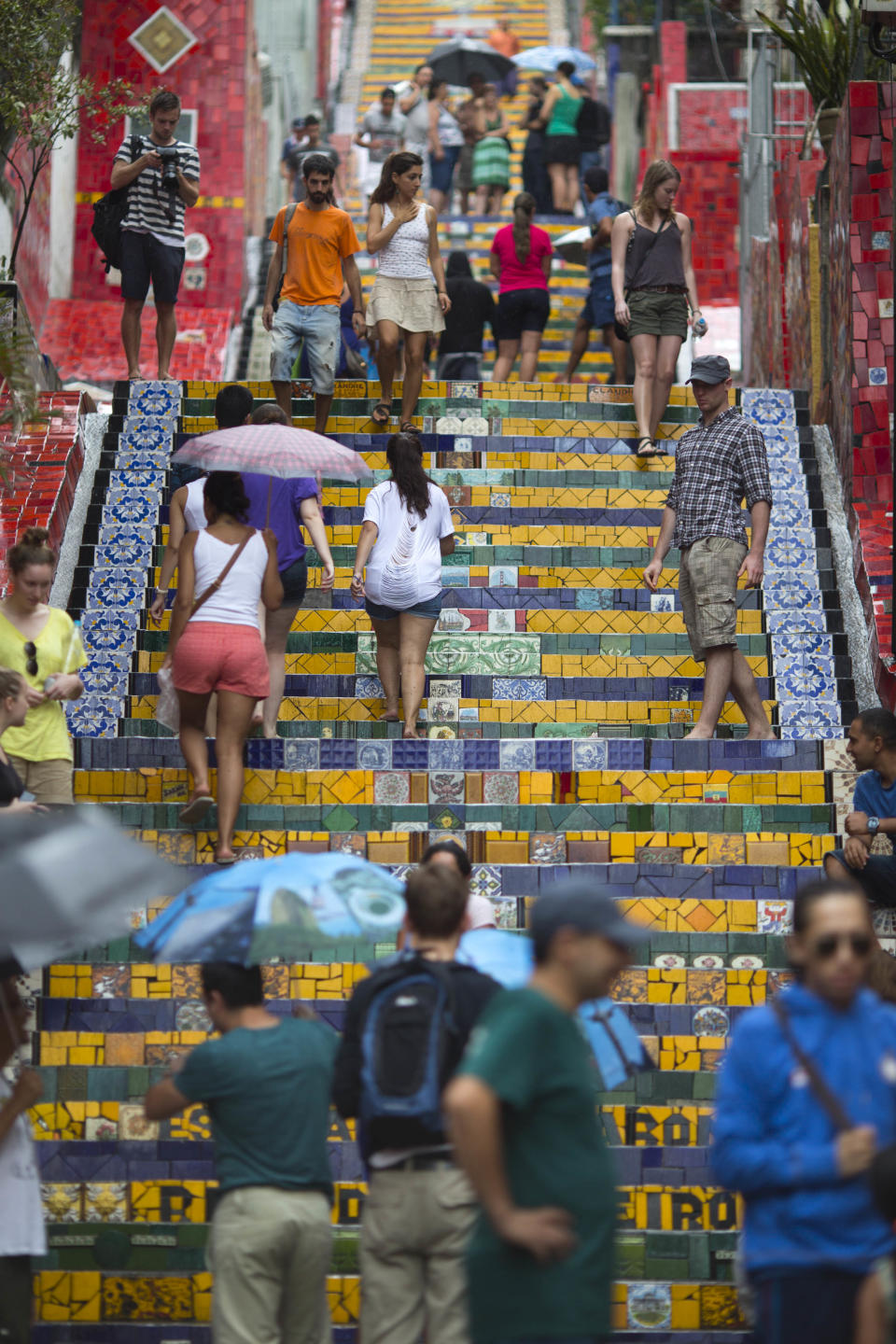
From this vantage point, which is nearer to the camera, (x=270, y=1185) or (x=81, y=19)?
(x=270, y=1185)

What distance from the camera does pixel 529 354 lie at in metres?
15.2

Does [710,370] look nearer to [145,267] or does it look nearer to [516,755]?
[516,755]

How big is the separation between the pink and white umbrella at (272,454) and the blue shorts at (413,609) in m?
0.77

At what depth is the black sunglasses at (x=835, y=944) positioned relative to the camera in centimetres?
481

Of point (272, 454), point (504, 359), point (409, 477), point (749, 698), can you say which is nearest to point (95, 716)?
point (409, 477)

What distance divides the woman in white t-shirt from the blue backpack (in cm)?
471

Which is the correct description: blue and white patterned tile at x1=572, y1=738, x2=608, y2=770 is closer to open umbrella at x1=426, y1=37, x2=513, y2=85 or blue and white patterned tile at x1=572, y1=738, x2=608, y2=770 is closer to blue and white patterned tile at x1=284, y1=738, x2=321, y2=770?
blue and white patterned tile at x1=284, y1=738, x2=321, y2=770

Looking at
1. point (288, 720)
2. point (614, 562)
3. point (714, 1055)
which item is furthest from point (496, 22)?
point (714, 1055)

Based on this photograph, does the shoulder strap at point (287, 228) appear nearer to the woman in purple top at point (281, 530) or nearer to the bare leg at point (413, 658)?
the woman in purple top at point (281, 530)

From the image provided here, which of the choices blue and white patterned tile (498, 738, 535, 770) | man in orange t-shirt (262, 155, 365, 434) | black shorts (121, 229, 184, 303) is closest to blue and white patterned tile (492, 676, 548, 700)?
blue and white patterned tile (498, 738, 535, 770)

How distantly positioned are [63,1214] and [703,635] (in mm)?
4103

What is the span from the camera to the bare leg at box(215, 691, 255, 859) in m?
8.87

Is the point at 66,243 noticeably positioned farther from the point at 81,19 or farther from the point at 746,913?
the point at 746,913

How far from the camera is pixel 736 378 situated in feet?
63.8
